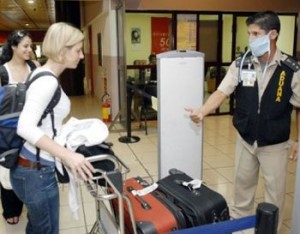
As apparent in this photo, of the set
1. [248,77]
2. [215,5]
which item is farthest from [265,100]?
[215,5]

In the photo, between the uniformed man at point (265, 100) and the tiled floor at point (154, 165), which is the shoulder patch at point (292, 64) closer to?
the uniformed man at point (265, 100)

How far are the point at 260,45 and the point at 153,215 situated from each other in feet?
4.12

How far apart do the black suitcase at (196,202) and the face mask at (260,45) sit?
951mm

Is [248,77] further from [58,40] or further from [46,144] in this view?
[46,144]

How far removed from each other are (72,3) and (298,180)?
30.4 feet

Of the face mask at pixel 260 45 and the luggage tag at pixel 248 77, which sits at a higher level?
the face mask at pixel 260 45

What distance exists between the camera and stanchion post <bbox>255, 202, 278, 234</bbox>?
135 cm

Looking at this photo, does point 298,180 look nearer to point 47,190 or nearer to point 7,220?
point 47,190

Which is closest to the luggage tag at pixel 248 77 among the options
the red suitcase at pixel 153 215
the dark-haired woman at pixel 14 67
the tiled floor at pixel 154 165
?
the red suitcase at pixel 153 215

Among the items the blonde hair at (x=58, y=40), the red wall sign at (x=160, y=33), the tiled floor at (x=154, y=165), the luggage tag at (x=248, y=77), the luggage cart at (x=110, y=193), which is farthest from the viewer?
Result: the red wall sign at (x=160, y=33)

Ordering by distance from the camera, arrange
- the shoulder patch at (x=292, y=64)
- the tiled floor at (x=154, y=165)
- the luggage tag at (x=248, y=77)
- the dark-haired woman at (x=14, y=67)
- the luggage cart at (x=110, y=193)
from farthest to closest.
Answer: the tiled floor at (x=154, y=165), the dark-haired woman at (x=14, y=67), the luggage tag at (x=248, y=77), the shoulder patch at (x=292, y=64), the luggage cart at (x=110, y=193)

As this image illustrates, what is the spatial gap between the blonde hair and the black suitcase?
0.90m

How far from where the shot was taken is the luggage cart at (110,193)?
4.30 feet

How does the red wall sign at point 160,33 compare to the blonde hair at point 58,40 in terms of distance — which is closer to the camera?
the blonde hair at point 58,40
